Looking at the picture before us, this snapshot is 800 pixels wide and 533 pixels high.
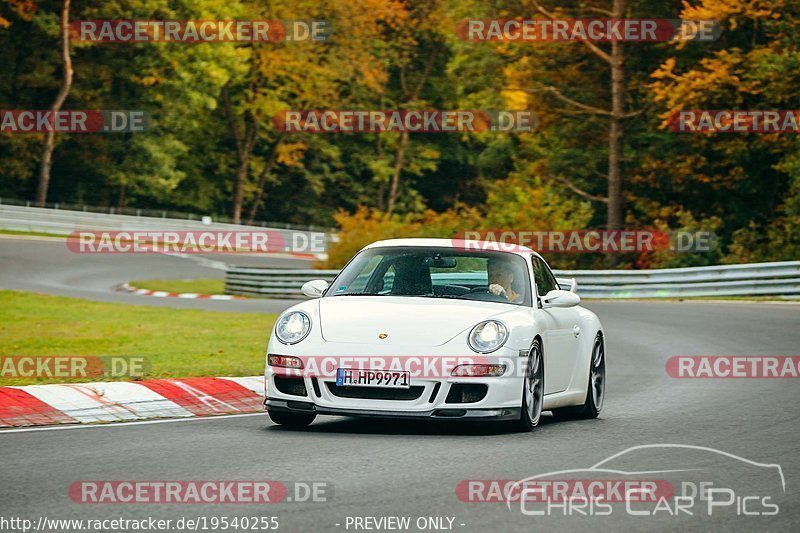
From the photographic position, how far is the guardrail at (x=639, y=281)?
3225 cm

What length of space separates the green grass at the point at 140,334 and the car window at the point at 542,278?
3.64 meters

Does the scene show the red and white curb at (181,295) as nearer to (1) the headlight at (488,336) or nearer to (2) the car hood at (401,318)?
(2) the car hood at (401,318)

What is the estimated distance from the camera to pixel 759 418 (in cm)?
1162

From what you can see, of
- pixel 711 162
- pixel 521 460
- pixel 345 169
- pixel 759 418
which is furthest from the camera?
pixel 345 169

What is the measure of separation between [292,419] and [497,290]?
1.89m

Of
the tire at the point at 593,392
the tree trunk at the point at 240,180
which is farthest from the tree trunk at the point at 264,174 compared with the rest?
the tire at the point at 593,392

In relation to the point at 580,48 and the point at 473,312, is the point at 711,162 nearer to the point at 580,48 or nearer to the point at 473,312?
the point at 580,48

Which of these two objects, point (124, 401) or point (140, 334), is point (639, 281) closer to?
point (140, 334)

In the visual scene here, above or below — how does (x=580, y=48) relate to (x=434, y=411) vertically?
above

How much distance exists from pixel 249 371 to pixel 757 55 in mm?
26937

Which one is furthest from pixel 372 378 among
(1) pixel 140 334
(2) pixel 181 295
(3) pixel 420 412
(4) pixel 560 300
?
(2) pixel 181 295

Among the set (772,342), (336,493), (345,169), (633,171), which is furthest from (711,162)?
(345,169)

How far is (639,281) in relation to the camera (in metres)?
33.8

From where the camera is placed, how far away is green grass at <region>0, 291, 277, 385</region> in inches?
625
